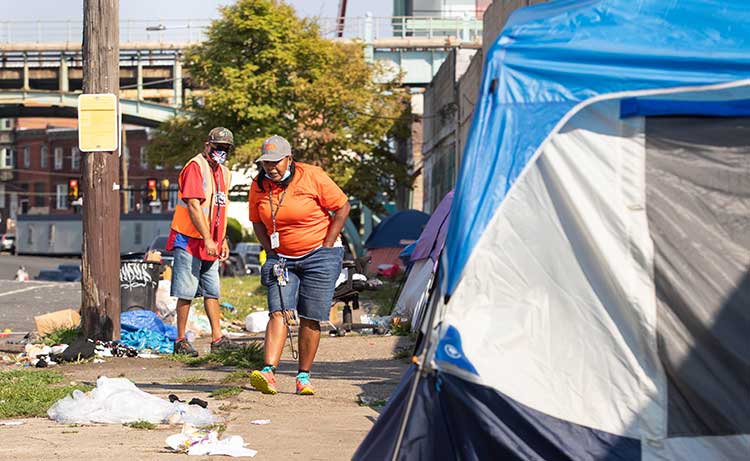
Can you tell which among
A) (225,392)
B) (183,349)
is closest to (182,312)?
(183,349)

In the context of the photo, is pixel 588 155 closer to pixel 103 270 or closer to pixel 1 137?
pixel 103 270

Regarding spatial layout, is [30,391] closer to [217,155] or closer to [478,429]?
[217,155]

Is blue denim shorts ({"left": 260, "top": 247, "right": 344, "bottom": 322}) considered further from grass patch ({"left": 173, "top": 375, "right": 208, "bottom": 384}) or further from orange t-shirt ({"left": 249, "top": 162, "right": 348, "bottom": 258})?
grass patch ({"left": 173, "top": 375, "right": 208, "bottom": 384})

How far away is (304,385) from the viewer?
810cm

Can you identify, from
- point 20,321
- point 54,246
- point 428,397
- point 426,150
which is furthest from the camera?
point 54,246

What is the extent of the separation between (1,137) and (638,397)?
299 ft

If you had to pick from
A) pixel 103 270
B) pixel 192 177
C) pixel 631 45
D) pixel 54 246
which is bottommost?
pixel 54 246

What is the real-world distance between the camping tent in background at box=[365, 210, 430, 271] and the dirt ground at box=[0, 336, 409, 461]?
17.7 meters

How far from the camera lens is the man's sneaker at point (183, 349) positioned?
10.6 m

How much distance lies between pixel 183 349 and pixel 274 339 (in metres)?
2.73

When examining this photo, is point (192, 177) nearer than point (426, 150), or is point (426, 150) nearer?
point (192, 177)

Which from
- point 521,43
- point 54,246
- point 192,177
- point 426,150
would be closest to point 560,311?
point 521,43

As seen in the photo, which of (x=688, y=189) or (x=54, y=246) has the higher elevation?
(x=688, y=189)

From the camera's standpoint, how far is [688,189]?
5.40m
